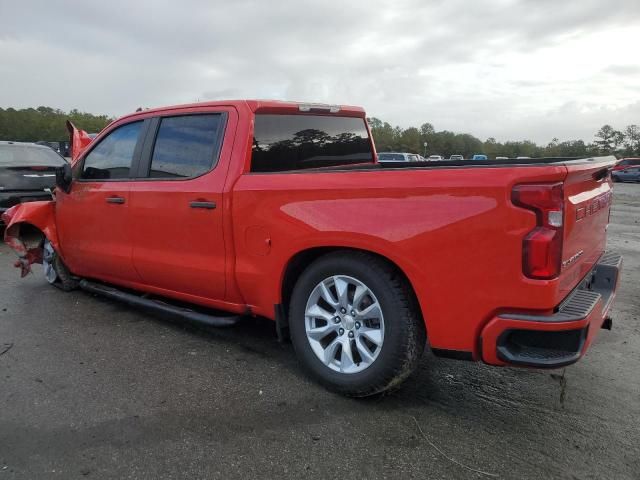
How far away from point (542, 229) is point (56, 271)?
15.9 ft

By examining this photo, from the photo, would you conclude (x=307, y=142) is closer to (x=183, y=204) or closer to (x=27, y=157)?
(x=183, y=204)

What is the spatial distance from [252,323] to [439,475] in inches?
96.9

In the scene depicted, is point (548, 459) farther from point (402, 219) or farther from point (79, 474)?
point (79, 474)

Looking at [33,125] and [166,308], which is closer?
[166,308]

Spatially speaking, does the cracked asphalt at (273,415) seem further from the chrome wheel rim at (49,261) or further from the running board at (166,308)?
the chrome wheel rim at (49,261)

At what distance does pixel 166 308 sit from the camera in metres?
4.12

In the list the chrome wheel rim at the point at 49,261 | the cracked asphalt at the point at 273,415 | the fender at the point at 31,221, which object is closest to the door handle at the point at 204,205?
the cracked asphalt at the point at 273,415

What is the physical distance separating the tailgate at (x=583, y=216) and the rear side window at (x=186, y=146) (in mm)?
2269

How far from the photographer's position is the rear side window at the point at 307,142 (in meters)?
3.71

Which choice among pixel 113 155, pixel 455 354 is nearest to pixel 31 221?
pixel 113 155


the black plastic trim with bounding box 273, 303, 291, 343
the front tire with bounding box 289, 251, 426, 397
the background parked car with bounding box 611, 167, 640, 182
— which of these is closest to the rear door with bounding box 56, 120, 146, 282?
the black plastic trim with bounding box 273, 303, 291, 343

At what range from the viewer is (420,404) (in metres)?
3.08

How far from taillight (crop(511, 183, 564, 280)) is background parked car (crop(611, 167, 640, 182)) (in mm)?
37610

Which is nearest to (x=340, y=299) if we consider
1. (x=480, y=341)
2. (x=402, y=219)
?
(x=402, y=219)
